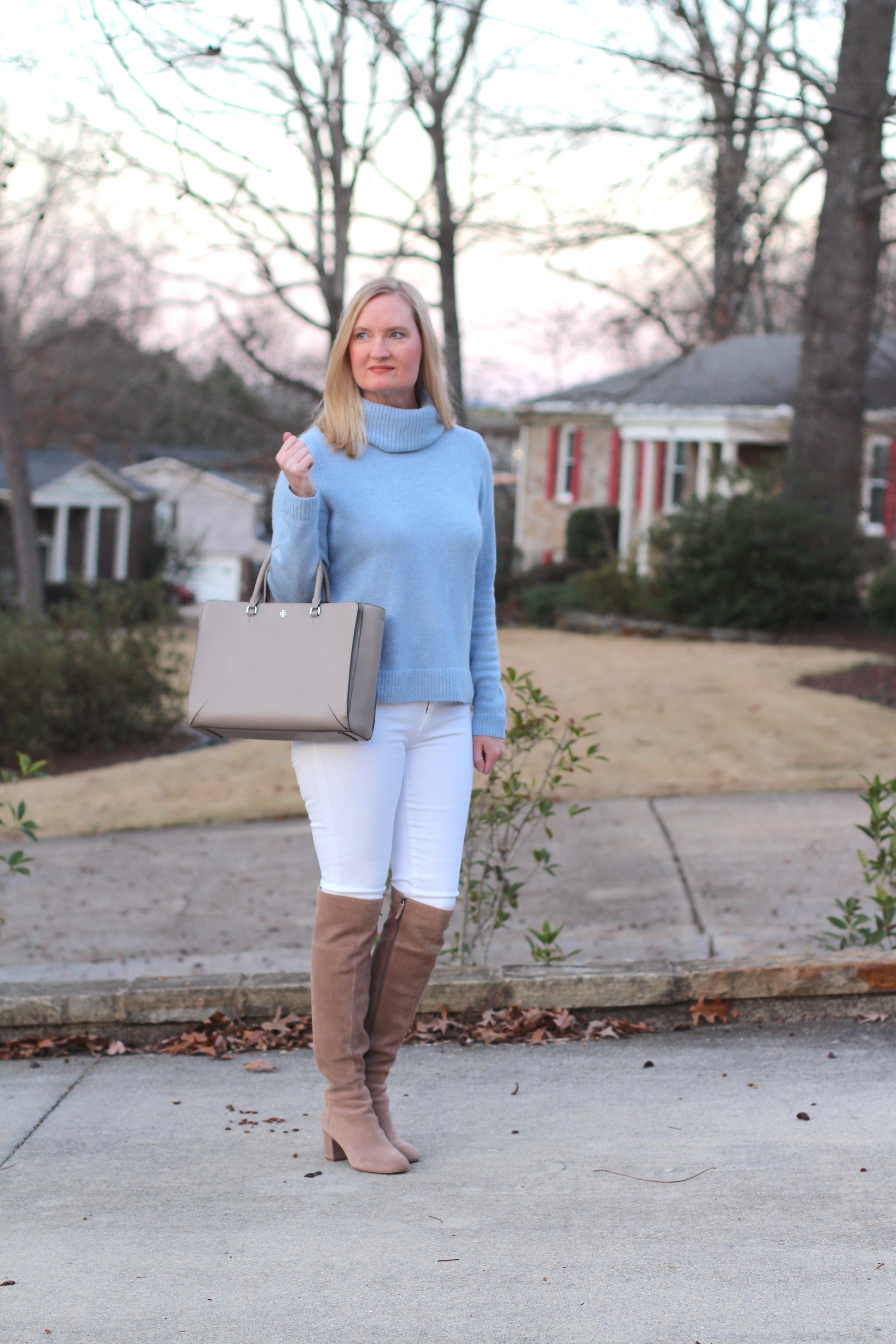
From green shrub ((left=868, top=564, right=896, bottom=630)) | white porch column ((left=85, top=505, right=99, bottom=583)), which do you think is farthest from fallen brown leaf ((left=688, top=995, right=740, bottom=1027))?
white porch column ((left=85, top=505, right=99, bottom=583))

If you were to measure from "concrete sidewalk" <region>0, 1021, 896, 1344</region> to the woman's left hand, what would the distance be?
34.6 inches

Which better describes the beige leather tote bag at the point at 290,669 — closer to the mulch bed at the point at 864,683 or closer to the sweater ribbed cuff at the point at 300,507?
the sweater ribbed cuff at the point at 300,507

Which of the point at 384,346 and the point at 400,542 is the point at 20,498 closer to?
the point at 384,346

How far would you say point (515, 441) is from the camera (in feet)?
126

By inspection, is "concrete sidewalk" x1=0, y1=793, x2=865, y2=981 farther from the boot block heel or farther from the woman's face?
the woman's face

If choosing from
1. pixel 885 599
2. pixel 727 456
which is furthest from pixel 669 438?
pixel 885 599

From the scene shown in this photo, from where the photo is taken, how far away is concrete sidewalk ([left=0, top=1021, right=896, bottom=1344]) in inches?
93.6

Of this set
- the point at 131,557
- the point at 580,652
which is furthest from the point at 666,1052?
the point at 131,557

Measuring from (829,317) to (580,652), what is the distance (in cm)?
559

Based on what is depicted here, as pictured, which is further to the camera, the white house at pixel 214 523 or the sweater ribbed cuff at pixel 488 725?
the white house at pixel 214 523

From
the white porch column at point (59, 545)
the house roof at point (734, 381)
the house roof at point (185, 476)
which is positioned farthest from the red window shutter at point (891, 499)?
the white porch column at point (59, 545)

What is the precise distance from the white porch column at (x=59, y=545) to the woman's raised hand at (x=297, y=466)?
129 feet

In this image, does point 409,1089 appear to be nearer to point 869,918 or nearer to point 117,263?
point 869,918

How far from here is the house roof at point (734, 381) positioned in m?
23.8
